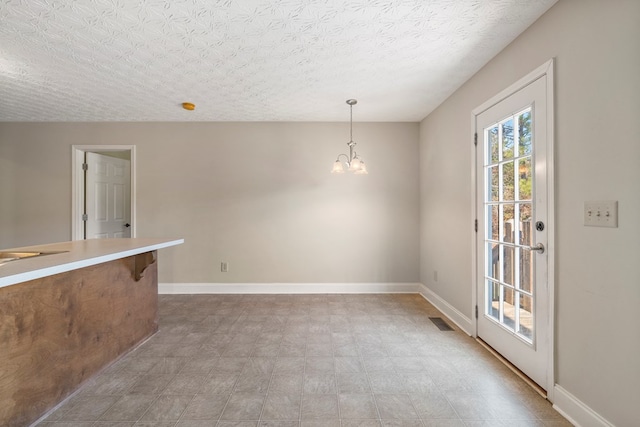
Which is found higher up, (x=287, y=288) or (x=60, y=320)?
(x=60, y=320)

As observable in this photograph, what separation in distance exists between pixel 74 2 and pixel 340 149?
9.14 ft

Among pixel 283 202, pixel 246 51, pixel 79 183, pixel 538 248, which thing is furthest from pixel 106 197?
pixel 538 248

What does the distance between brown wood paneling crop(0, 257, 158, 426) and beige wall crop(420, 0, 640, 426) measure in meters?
2.94

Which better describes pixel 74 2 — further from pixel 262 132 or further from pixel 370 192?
pixel 370 192

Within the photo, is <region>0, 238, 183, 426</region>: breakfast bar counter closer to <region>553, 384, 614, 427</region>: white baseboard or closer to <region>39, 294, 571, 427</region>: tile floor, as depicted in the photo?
<region>39, 294, 571, 427</region>: tile floor

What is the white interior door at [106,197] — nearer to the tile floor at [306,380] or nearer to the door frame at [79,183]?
the door frame at [79,183]

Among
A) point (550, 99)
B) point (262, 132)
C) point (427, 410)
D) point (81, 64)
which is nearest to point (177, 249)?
point (262, 132)

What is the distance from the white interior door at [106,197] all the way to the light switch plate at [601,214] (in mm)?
5171

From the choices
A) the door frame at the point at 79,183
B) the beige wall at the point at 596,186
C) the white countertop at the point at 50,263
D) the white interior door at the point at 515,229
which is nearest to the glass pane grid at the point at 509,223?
the white interior door at the point at 515,229

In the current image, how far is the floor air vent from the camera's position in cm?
266

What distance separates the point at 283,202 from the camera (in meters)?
3.75

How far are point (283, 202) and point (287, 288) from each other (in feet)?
3.94

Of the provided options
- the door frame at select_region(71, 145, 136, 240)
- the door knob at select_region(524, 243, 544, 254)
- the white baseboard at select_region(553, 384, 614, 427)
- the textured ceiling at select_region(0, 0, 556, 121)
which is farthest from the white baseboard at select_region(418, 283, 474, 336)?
the door frame at select_region(71, 145, 136, 240)

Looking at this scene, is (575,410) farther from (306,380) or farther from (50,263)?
(50,263)
